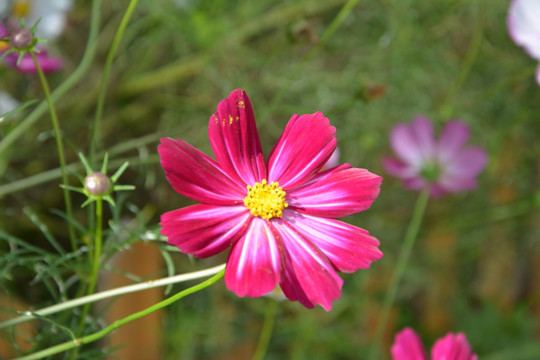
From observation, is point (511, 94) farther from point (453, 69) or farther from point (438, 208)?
point (438, 208)

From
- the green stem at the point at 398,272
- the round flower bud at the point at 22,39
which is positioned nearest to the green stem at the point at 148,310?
the round flower bud at the point at 22,39

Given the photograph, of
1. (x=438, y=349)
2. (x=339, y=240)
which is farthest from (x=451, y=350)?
(x=339, y=240)

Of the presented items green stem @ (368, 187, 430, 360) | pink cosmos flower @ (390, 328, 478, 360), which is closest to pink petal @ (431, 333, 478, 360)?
pink cosmos flower @ (390, 328, 478, 360)

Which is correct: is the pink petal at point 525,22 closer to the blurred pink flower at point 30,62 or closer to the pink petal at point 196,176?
the pink petal at point 196,176

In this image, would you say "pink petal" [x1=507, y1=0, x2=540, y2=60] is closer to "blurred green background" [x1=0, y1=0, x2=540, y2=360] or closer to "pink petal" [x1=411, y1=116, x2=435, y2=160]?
"blurred green background" [x1=0, y1=0, x2=540, y2=360]

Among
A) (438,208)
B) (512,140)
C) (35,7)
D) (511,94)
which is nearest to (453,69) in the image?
(511,94)

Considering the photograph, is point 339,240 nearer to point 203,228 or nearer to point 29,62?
point 203,228

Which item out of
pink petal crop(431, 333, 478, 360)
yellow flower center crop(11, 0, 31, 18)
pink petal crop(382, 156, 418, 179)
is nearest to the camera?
pink petal crop(431, 333, 478, 360)
